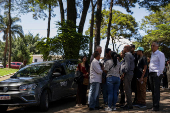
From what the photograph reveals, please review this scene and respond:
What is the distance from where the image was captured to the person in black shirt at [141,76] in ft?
25.3

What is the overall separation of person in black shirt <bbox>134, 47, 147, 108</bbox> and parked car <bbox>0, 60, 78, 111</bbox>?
271 cm

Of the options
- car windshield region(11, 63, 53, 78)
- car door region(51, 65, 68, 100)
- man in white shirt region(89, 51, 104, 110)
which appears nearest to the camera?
man in white shirt region(89, 51, 104, 110)

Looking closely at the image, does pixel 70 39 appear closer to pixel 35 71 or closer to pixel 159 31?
pixel 35 71

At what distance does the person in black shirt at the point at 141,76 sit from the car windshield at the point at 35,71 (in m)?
3.16

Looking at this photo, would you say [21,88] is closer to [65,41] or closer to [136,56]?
[136,56]

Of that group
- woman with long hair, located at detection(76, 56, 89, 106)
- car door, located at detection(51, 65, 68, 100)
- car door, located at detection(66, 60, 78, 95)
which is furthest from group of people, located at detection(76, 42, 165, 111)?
car door, located at detection(66, 60, 78, 95)

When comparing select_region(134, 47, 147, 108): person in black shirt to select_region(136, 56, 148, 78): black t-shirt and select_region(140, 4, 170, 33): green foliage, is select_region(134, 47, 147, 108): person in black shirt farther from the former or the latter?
select_region(140, 4, 170, 33): green foliage

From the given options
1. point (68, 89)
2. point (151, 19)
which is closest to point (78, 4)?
point (68, 89)

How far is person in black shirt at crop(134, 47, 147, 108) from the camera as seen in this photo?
7.71m

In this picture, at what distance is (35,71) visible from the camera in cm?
877

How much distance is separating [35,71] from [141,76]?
12.4 feet

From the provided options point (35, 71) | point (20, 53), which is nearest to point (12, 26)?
point (20, 53)

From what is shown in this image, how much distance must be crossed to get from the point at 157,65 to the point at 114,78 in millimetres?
1347

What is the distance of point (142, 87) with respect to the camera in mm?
8016
